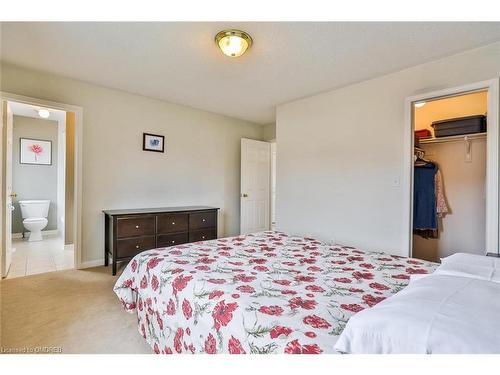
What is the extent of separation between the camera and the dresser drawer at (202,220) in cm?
377

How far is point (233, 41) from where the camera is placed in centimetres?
216

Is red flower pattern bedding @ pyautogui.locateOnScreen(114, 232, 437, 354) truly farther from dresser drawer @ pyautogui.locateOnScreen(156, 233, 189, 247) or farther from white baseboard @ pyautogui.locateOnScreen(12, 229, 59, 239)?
white baseboard @ pyautogui.locateOnScreen(12, 229, 59, 239)

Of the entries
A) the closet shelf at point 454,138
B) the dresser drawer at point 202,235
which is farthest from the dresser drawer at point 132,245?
the closet shelf at point 454,138

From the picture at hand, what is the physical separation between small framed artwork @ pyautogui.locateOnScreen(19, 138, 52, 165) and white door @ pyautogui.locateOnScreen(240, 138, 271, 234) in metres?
4.14

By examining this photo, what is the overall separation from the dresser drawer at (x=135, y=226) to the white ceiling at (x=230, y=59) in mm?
1710

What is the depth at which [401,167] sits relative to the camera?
2.81 meters

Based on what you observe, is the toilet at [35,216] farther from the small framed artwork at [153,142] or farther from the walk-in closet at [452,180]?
the walk-in closet at [452,180]

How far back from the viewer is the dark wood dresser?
10.3ft

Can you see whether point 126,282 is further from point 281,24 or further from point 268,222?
point 268,222

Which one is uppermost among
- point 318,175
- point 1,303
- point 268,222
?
point 318,175

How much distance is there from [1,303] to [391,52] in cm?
426

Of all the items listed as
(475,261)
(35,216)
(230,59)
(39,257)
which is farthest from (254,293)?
(35,216)
